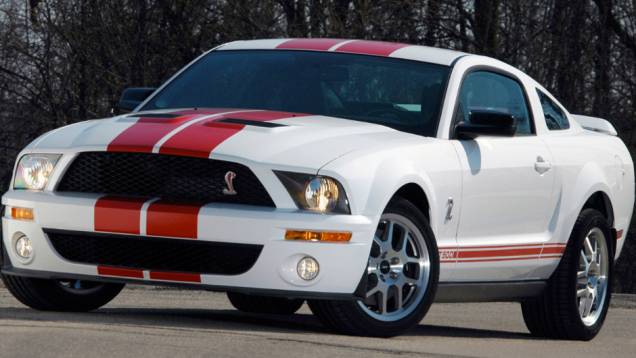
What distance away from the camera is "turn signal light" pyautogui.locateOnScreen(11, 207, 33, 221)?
743cm

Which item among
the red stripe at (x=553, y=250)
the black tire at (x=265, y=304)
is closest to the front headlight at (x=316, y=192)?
the red stripe at (x=553, y=250)

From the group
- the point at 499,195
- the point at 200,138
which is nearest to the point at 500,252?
the point at 499,195

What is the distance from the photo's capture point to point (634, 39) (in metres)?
26.7

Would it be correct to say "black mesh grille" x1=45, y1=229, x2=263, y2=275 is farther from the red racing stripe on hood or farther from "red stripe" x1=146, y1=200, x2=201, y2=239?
the red racing stripe on hood

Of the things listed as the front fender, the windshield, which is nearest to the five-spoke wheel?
the front fender

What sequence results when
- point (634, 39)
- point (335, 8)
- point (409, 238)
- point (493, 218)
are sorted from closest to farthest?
1. point (409, 238)
2. point (493, 218)
3. point (335, 8)
4. point (634, 39)

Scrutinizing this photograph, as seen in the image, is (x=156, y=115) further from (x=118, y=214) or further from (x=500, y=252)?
(x=500, y=252)

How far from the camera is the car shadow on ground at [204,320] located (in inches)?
288

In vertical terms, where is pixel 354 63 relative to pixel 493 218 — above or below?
above

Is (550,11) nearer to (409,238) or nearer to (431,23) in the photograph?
(431,23)

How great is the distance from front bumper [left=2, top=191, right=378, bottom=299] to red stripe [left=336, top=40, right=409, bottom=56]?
1.88 metres

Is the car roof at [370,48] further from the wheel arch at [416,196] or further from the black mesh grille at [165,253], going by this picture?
the black mesh grille at [165,253]

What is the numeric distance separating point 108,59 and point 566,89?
23.1ft

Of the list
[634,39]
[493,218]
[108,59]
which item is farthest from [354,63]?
[634,39]
